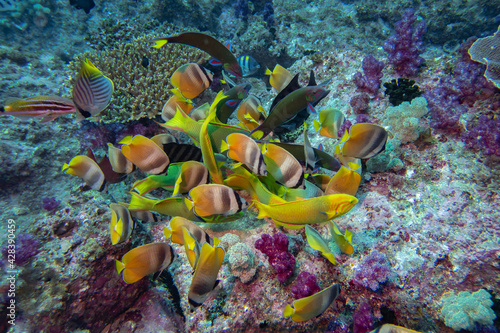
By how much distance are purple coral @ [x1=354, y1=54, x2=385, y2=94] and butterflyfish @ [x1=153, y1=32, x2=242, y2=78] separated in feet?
7.19

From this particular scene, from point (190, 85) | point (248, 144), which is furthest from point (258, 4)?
point (248, 144)

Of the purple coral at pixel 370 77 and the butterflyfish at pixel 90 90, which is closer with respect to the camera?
the butterflyfish at pixel 90 90

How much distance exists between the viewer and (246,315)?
2.49 metres

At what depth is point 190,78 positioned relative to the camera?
340cm

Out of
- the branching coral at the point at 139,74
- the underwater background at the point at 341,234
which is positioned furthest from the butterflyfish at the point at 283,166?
the branching coral at the point at 139,74

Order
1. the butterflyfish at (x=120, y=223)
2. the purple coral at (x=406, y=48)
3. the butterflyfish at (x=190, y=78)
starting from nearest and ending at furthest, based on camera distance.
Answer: the butterflyfish at (x=120, y=223) < the butterflyfish at (x=190, y=78) < the purple coral at (x=406, y=48)

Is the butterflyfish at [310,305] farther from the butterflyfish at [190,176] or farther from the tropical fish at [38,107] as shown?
the tropical fish at [38,107]

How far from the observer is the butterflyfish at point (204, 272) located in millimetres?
1859

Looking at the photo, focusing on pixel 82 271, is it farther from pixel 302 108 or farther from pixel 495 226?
pixel 495 226

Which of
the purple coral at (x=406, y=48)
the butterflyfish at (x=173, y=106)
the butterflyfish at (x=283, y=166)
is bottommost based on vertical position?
the butterflyfish at (x=283, y=166)

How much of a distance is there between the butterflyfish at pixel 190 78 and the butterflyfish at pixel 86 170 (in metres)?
1.58

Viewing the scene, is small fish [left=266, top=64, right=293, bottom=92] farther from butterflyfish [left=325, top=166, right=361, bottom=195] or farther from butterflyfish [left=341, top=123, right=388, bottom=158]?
butterflyfish [left=325, top=166, right=361, bottom=195]

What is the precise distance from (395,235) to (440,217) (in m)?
0.54

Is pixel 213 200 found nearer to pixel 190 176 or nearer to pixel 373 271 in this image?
pixel 190 176
